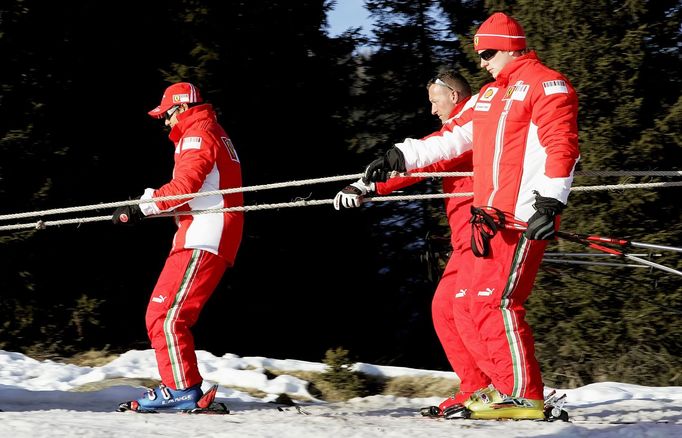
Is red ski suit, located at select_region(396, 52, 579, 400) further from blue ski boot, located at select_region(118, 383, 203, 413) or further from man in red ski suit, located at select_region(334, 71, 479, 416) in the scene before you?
blue ski boot, located at select_region(118, 383, 203, 413)

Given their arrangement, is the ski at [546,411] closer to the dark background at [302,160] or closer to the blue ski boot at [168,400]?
the blue ski boot at [168,400]

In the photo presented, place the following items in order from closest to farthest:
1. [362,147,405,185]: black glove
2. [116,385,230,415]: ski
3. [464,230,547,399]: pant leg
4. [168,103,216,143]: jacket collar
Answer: [464,230,547,399]: pant leg, [362,147,405,185]: black glove, [116,385,230,415]: ski, [168,103,216,143]: jacket collar

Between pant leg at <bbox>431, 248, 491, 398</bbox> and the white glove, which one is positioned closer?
the white glove

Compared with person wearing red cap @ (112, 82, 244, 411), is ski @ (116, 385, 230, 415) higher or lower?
lower

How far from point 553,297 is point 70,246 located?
6.51 m

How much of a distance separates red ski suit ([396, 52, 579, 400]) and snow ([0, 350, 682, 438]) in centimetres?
37

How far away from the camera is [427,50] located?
20.4m

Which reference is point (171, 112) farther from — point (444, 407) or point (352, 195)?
point (444, 407)

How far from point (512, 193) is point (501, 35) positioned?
0.85 m

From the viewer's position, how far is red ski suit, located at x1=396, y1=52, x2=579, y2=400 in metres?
5.45

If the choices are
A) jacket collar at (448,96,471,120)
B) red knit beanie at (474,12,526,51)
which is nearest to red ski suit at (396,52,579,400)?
red knit beanie at (474,12,526,51)

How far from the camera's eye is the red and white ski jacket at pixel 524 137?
5359 millimetres

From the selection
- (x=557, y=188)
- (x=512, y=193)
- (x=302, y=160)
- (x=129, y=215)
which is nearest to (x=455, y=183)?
(x=512, y=193)

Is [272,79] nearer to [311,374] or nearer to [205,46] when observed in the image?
[205,46]
